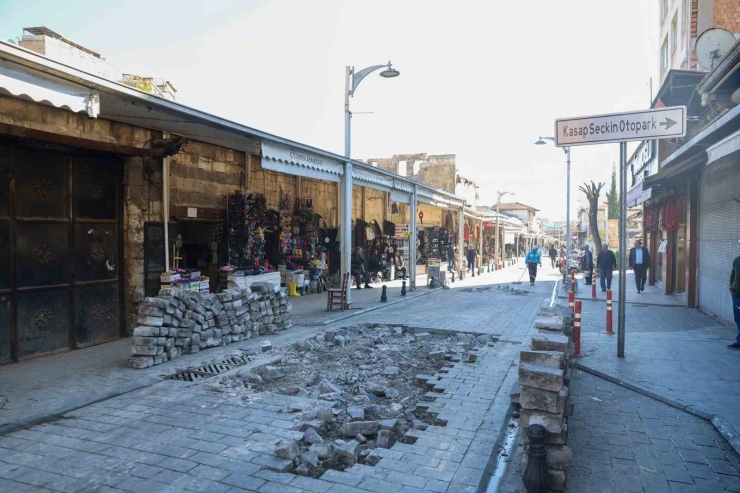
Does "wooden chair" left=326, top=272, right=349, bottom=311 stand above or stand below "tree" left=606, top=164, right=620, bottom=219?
below

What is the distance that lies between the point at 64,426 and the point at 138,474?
161 centimetres

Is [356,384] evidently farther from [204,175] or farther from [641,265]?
[641,265]

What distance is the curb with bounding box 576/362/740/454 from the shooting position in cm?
471

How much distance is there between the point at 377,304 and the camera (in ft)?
46.6

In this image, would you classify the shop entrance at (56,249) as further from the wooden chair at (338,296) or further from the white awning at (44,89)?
the wooden chair at (338,296)

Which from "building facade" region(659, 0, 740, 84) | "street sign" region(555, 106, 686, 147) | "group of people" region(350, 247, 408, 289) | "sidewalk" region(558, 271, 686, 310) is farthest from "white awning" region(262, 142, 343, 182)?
"building facade" region(659, 0, 740, 84)

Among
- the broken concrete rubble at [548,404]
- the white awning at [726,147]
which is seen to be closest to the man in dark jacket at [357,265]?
the white awning at [726,147]

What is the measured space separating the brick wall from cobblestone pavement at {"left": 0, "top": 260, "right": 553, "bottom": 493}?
19.2 metres

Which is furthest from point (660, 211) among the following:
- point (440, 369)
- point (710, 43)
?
point (440, 369)

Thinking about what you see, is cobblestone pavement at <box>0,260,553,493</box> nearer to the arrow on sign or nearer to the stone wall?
the arrow on sign

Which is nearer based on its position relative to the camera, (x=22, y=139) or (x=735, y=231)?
(x=22, y=139)

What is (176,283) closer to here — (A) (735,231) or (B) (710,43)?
(A) (735,231)

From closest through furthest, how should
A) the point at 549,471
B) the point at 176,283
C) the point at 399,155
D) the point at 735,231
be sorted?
the point at 549,471 → the point at 176,283 → the point at 735,231 → the point at 399,155

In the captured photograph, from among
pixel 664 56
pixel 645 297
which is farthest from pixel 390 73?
pixel 664 56
